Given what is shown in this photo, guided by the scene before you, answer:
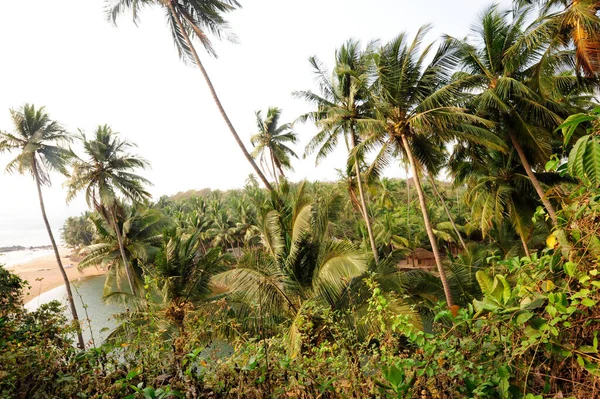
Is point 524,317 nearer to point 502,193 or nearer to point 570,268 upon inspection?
point 570,268

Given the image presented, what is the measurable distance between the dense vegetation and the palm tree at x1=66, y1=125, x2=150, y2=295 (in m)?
0.09

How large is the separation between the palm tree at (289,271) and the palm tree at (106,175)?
9793 mm

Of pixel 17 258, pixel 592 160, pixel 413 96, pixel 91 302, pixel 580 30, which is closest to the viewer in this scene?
pixel 592 160

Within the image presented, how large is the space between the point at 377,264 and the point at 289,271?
2.27 m

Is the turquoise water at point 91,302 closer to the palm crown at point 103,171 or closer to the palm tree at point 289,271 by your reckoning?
the palm crown at point 103,171

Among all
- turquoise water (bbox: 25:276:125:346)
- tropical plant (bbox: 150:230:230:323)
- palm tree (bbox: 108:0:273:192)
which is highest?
palm tree (bbox: 108:0:273:192)

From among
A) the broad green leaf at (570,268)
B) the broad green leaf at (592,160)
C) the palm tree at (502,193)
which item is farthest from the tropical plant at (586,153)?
the palm tree at (502,193)

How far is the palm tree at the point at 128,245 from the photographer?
1487 cm

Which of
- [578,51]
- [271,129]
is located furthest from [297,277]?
[271,129]

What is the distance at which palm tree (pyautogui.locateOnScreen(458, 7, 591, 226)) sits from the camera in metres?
8.27

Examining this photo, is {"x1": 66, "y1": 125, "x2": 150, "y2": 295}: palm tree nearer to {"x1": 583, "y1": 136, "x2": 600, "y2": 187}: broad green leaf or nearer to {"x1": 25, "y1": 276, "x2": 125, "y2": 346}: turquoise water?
{"x1": 25, "y1": 276, "x2": 125, "y2": 346}: turquoise water

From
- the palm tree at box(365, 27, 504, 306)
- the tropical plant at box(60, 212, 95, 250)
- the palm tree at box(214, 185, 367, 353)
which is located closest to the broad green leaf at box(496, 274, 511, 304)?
the palm tree at box(214, 185, 367, 353)

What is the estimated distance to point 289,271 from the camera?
6742 millimetres

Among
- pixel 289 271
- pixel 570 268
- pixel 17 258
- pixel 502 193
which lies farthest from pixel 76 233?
pixel 570 268
